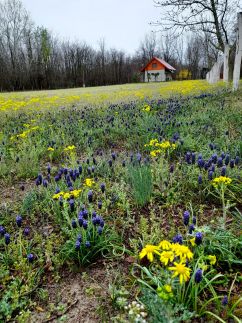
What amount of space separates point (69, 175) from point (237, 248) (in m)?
2.14

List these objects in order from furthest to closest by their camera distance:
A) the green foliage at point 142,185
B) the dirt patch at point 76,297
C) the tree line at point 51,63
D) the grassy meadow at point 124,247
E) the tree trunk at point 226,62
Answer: the tree line at point 51,63 < the tree trunk at point 226,62 < the green foliage at point 142,185 < the dirt patch at point 76,297 < the grassy meadow at point 124,247

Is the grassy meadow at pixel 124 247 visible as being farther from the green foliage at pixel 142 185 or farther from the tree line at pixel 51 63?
the tree line at pixel 51 63

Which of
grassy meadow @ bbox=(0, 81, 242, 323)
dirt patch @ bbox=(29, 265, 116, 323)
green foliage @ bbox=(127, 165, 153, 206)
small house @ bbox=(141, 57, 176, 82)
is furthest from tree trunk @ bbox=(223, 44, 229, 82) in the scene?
small house @ bbox=(141, 57, 176, 82)

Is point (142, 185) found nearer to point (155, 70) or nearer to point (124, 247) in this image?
point (124, 247)

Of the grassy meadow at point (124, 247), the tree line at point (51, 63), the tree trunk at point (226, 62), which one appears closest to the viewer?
the grassy meadow at point (124, 247)

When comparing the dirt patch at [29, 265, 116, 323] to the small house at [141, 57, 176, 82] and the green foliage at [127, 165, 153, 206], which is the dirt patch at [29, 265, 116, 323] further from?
the small house at [141, 57, 176, 82]

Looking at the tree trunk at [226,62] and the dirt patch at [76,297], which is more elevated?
the tree trunk at [226,62]

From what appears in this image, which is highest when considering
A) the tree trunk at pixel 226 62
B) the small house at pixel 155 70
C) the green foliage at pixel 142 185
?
the small house at pixel 155 70

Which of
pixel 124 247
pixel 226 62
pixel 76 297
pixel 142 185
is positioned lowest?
pixel 76 297

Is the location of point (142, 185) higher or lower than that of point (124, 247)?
higher

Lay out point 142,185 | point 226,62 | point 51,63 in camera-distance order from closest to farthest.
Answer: point 142,185 → point 226,62 → point 51,63

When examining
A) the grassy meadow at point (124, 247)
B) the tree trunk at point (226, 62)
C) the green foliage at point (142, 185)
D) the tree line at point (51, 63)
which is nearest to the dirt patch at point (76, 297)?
the grassy meadow at point (124, 247)

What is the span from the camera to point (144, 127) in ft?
22.4

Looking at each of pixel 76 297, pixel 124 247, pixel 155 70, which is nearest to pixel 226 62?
pixel 124 247
